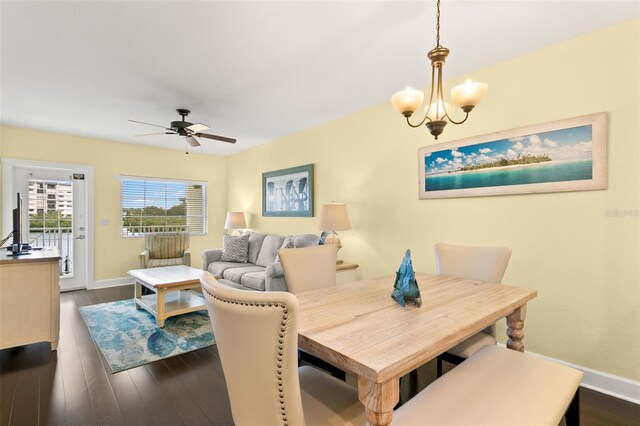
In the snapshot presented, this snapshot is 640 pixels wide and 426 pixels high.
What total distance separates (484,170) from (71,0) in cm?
319

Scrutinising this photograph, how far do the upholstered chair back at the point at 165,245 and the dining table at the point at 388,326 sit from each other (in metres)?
4.29

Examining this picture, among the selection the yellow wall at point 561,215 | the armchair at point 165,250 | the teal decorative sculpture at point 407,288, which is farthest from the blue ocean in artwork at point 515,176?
the armchair at point 165,250

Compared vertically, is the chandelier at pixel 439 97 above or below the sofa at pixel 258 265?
above

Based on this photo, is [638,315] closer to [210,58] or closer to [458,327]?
[458,327]

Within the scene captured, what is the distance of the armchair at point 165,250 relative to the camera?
5078mm

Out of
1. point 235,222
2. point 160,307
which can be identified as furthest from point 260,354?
point 235,222

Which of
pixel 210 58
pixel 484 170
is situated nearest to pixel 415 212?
pixel 484 170

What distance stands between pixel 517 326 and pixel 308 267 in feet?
4.23

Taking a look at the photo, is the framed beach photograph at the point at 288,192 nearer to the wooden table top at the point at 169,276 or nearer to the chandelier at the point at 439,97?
the wooden table top at the point at 169,276

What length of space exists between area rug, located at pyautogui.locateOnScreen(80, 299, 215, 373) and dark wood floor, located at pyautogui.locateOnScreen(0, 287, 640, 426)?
0.37ft

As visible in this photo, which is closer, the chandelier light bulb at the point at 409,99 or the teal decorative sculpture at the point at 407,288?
the teal decorative sculpture at the point at 407,288

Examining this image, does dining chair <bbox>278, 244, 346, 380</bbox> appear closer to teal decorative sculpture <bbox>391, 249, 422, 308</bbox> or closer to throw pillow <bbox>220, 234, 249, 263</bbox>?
teal decorative sculpture <bbox>391, 249, 422, 308</bbox>

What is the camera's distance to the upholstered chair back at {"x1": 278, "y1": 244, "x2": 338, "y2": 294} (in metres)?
1.98

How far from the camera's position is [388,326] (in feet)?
4.02
